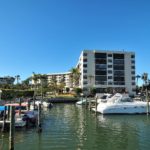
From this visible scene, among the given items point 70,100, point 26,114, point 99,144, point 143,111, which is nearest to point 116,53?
point 70,100

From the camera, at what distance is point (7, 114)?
115 feet

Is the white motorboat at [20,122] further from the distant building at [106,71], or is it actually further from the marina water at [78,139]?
the distant building at [106,71]

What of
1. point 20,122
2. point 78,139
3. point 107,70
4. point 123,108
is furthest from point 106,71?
point 78,139

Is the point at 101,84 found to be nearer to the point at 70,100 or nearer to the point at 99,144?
the point at 70,100

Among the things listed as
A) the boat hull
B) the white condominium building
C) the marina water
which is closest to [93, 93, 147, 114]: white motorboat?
the boat hull

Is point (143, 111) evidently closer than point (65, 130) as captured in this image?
No

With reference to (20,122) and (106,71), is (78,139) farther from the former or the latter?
(106,71)

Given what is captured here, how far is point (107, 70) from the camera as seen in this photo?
147m

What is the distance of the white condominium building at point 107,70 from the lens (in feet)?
479

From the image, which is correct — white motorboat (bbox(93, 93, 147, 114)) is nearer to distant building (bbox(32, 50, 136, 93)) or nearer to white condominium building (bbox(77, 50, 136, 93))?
distant building (bbox(32, 50, 136, 93))

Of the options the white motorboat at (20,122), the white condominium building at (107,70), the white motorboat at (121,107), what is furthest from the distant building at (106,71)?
the white motorboat at (20,122)

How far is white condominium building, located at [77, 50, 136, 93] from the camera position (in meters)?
146

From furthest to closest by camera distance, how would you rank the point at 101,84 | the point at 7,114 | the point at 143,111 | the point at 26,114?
the point at 101,84 < the point at 143,111 < the point at 26,114 < the point at 7,114

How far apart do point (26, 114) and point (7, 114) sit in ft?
14.8
